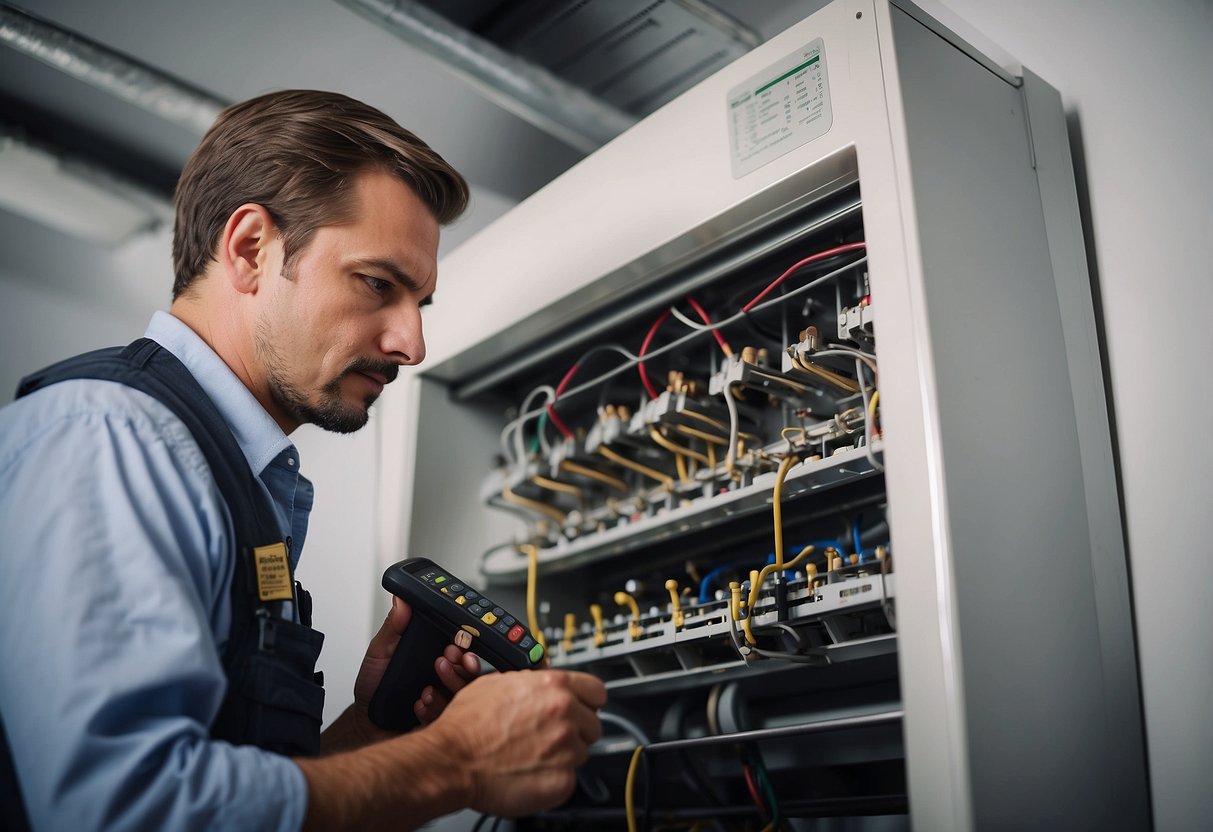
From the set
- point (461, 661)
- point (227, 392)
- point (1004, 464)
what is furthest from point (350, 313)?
point (1004, 464)

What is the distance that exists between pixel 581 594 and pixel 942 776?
3.26 feet

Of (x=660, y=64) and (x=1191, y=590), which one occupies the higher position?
(x=660, y=64)

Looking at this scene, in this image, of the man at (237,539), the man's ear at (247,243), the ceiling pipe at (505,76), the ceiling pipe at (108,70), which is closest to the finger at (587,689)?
the man at (237,539)

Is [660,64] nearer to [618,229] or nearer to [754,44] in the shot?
[754,44]

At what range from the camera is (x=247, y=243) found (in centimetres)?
116

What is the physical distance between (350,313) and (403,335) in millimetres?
70

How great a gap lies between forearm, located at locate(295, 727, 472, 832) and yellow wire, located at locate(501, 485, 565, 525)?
0.91 meters

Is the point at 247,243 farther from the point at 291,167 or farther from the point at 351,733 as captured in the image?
the point at 351,733

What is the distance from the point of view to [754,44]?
1.86m

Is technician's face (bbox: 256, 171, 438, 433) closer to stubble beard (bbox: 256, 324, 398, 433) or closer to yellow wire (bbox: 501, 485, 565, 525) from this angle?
stubble beard (bbox: 256, 324, 398, 433)

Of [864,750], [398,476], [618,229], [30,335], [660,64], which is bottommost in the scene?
[864,750]

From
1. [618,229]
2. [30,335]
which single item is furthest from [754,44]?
[30,335]

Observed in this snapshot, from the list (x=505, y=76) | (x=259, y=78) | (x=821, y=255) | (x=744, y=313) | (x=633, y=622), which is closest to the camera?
(x=821, y=255)

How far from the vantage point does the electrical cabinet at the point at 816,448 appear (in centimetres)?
99
